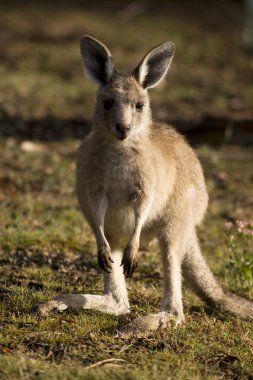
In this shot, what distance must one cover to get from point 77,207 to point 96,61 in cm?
239

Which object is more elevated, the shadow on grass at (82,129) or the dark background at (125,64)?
the dark background at (125,64)

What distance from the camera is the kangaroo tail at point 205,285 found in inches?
184

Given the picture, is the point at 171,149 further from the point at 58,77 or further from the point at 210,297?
the point at 58,77

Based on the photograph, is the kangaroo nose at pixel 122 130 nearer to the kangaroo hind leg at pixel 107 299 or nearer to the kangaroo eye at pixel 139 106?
the kangaroo eye at pixel 139 106

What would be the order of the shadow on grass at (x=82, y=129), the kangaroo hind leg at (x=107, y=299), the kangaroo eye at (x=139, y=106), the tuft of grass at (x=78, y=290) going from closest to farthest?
the tuft of grass at (x=78, y=290) < the kangaroo hind leg at (x=107, y=299) < the kangaroo eye at (x=139, y=106) < the shadow on grass at (x=82, y=129)

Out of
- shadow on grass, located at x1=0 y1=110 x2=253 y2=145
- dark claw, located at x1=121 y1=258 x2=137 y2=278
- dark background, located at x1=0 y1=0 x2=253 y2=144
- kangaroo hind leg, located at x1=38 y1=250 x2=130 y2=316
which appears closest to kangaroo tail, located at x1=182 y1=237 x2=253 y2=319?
kangaroo hind leg, located at x1=38 y1=250 x2=130 y2=316

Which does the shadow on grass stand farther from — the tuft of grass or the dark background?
the tuft of grass

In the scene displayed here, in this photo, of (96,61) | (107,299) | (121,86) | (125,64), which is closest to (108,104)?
(121,86)

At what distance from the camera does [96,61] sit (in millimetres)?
4574

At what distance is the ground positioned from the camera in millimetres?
3656

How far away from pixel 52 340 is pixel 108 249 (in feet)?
2.54

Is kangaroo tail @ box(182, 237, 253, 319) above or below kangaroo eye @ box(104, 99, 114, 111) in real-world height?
below

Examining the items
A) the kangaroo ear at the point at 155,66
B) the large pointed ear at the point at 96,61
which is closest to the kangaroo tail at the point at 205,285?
the kangaroo ear at the point at 155,66

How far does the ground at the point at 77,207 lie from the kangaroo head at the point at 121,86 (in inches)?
44.4
